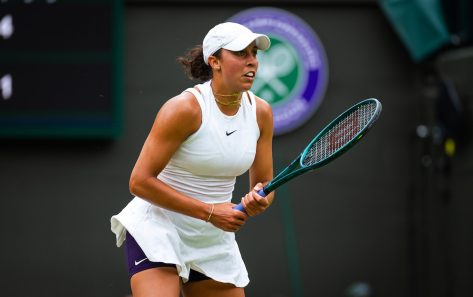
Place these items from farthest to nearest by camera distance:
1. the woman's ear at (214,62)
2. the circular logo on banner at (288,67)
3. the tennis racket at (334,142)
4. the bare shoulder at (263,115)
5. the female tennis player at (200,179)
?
1. the circular logo on banner at (288,67)
2. the bare shoulder at (263,115)
3. the woman's ear at (214,62)
4. the female tennis player at (200,179)
5. the tennis racket at (334,142)

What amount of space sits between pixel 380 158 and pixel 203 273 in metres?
3.61

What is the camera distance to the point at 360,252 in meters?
7.27

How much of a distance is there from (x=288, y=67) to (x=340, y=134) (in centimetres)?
328

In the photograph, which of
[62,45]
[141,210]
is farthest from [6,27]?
[141,210]

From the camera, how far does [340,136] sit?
3.84 meters

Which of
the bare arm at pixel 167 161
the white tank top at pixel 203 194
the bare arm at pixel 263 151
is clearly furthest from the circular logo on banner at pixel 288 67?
the bare arm at pixel 167 161

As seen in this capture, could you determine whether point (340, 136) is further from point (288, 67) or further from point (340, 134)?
point (288, 67)

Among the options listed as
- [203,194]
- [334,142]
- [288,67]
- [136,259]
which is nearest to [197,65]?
[203,194]

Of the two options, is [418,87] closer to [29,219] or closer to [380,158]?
[380,158]

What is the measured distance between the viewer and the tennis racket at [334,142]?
3633 mm

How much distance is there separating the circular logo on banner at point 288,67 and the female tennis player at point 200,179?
3.01 metres

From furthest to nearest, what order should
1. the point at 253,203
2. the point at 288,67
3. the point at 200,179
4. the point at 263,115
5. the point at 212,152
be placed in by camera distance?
the point at 288,67 → the point at 263,115 → the point at 200,179 → the point at 212,152 → the point at 253,203

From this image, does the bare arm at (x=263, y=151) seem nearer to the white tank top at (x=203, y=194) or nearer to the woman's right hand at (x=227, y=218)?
the white tank top at (x=203, y=194)

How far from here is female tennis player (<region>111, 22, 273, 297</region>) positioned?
3.74 m
